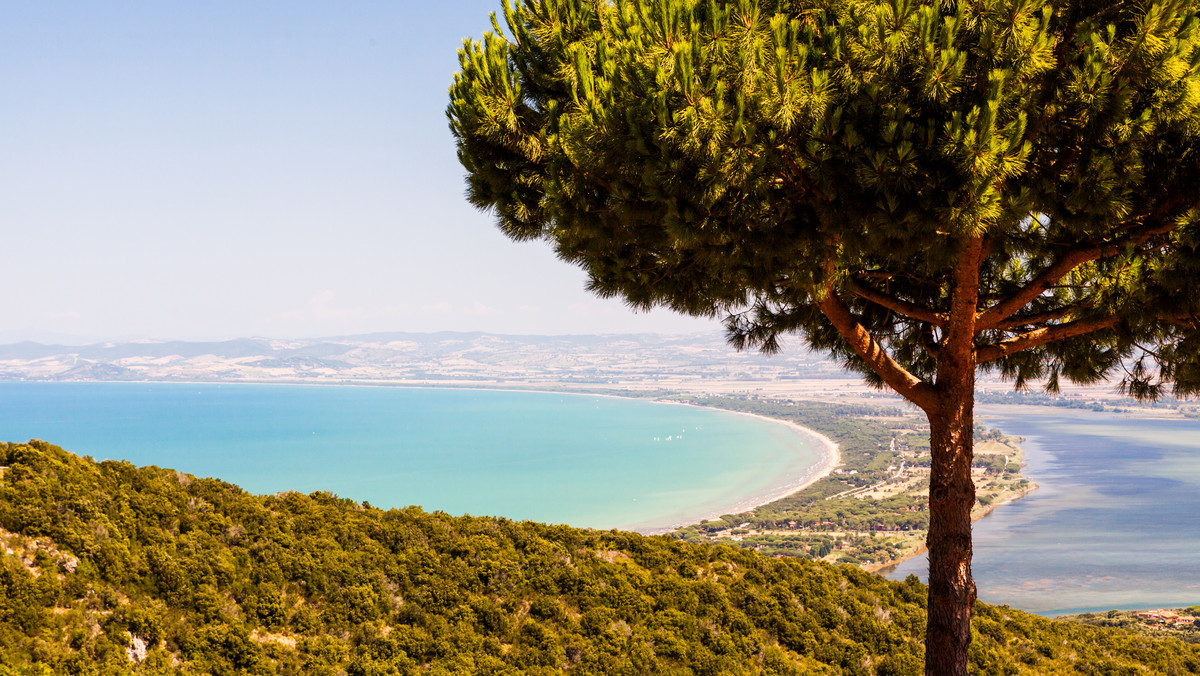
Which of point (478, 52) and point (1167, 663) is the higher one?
point (478, 52)

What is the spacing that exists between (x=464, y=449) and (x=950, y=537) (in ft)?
303

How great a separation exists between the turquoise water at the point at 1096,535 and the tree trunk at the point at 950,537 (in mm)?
14059

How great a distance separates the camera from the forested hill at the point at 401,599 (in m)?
5.13

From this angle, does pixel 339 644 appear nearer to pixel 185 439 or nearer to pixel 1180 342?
pixel 1180 342

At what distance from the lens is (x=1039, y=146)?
133 inches

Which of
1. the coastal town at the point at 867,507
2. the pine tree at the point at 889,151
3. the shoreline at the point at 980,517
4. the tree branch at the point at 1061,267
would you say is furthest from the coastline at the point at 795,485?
the pine tree at the point at 889,151

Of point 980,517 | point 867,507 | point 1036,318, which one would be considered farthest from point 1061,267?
point 867,507

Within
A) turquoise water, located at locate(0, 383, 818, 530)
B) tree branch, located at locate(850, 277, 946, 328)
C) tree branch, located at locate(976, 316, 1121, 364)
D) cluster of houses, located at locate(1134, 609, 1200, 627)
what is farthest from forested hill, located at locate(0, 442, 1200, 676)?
turquoise water, located at locate(0, 383, 818, 530)

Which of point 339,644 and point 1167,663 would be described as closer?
point 339,644

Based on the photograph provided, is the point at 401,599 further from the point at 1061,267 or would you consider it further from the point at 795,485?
the point at 795,485

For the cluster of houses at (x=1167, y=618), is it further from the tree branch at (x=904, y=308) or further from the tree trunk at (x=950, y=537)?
the tree branch at (x=904, y=308)

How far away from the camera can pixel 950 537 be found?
413 centimetres

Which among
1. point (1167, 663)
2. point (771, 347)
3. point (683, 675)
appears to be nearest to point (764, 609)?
point (683, 675)

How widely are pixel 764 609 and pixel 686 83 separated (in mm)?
6392
